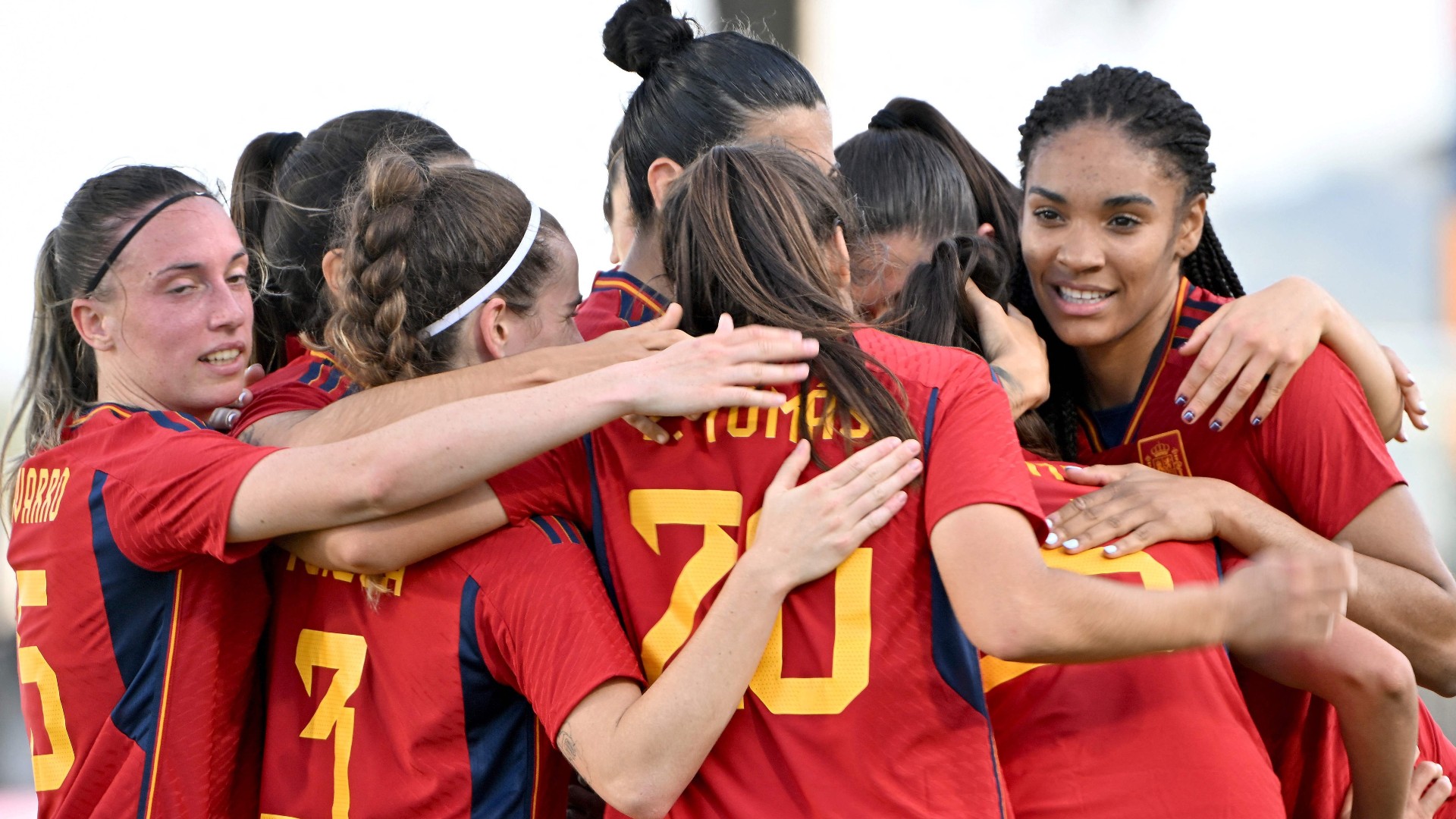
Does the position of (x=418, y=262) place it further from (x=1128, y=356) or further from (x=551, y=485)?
(x=1128, y=356)

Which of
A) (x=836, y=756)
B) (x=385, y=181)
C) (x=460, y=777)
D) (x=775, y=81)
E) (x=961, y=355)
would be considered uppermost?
(x=775, y=81)

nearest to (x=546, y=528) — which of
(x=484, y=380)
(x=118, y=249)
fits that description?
(x=484, y=380)

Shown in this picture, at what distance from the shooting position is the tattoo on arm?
68.1 inches

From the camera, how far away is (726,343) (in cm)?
177

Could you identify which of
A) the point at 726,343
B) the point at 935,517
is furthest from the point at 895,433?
the point at 726,343

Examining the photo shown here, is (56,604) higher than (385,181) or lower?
lower

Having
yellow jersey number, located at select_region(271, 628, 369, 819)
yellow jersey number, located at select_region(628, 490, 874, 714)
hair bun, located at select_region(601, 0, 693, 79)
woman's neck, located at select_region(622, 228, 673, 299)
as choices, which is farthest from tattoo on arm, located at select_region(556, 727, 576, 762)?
hair bun, located at select_region(601, 0, 693, 79)

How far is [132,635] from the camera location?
6.84ft

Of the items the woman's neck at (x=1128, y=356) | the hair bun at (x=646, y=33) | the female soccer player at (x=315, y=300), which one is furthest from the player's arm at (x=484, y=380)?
the woman's neck at (x=1128, y=356)

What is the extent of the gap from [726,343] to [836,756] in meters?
0.60

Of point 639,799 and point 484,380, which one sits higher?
point 484,380

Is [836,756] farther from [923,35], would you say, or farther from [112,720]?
[923,35]

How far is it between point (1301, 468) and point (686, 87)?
4.95ft

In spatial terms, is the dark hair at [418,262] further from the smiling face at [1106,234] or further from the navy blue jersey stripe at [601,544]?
the smiling face at [1106,234]
